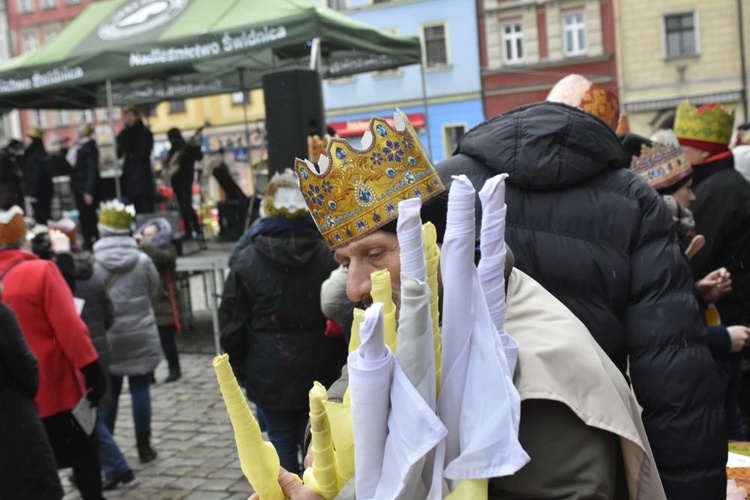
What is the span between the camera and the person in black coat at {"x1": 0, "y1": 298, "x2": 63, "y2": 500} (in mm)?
3943

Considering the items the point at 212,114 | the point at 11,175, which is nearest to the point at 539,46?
the point at 212,114

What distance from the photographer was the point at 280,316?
15.6ft

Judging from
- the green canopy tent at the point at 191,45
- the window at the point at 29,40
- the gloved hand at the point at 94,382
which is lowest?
the gloved hand at the point at 94,382

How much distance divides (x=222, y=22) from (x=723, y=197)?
6.24m

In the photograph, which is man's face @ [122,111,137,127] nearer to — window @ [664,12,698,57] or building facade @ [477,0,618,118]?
building facade @ [477,0,618,118]

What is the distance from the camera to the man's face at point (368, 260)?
5.63 ft

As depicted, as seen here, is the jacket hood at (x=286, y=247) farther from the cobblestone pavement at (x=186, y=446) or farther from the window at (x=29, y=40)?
the window at (x=29, y=40)

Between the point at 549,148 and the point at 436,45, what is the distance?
3305cm

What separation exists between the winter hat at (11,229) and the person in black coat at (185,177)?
8.34 metres

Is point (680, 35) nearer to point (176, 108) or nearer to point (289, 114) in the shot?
point (176, 108)

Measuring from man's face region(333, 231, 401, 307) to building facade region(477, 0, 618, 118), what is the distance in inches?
1171

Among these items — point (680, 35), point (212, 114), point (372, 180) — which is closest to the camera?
point (372, 180)

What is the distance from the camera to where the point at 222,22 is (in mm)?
9102


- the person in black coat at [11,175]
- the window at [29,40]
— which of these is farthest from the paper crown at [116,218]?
the window at [29,40]
